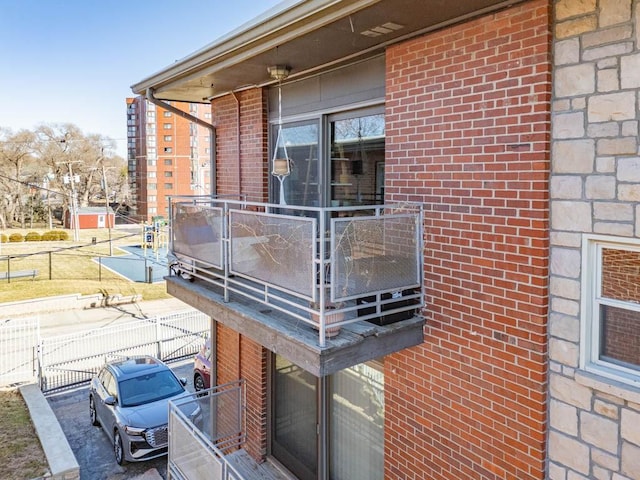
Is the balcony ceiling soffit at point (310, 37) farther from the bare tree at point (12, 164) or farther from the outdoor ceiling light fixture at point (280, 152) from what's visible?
the bare tree at point (12, 164)

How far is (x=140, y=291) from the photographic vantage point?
24375mm

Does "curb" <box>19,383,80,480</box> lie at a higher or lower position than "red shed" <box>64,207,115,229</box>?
lower

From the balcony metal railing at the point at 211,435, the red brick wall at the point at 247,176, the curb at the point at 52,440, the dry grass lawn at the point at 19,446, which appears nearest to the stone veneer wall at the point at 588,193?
the balcony metal railing at the point at 211,435

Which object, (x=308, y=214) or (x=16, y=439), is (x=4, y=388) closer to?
(x=16, y=439)

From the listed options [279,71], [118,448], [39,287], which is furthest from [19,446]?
[39,287]

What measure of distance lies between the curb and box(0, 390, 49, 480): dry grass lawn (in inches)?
4.3

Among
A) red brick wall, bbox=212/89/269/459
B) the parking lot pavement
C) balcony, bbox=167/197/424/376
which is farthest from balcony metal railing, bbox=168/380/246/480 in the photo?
the parking lot pavement

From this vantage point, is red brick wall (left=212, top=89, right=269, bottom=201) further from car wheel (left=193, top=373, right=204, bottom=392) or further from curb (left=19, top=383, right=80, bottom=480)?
car wheel (left=193, top=373, right=204, bottom=392)

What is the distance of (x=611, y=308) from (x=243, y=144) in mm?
5407

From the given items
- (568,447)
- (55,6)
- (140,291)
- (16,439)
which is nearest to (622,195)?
(568,447)

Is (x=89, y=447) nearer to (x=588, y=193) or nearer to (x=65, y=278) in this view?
(x=588, y=193)

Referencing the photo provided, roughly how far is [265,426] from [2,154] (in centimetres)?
5498

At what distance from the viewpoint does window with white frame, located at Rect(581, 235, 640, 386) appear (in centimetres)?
318

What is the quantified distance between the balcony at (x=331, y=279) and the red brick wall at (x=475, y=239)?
26cm
